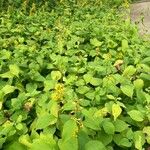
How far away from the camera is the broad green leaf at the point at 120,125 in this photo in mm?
2420

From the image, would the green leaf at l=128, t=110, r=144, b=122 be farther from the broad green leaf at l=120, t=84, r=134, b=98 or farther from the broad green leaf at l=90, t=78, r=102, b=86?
the broad green leaf at l=90, t=78, r=102, b=86

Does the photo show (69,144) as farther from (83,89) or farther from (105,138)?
(83,89)

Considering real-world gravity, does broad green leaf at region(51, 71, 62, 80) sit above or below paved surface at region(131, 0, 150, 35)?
above

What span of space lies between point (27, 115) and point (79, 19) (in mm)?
3013

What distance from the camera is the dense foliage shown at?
7.76 feet

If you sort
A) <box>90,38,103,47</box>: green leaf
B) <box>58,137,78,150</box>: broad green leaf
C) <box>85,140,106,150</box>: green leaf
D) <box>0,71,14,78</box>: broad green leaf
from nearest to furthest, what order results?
<box>58,137,78,150</box>: broad green leaf < <box>85,140,106,150</box>: green leaf < <box>0,71,14,78</box>: broad green leaf < <box>90,38,103,47</box>: green leaf

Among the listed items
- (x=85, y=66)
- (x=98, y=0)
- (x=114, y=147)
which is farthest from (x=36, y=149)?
(x=98, y=0)

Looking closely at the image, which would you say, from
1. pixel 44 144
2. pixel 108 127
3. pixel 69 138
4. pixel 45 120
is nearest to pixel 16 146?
pixel 45 120

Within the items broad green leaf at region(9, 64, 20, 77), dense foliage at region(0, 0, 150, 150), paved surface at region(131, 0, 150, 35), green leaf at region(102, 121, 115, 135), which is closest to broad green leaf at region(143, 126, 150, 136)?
dense foliage at region(0, 0, 150, 150)

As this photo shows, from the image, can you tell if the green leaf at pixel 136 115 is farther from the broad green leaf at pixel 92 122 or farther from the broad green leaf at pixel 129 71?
the broad green leaf at pixel 129 71

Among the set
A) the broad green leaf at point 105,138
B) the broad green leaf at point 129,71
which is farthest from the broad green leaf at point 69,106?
the broad green leaf at point 129,71

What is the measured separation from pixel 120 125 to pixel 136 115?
0.53ft

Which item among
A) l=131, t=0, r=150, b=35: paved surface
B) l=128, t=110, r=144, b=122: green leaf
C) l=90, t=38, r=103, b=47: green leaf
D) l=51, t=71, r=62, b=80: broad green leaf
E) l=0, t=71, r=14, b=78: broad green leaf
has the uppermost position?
l=51, t=71, r=62, b=80: broad green leaf

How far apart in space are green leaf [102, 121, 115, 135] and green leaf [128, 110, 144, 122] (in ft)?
0.69
